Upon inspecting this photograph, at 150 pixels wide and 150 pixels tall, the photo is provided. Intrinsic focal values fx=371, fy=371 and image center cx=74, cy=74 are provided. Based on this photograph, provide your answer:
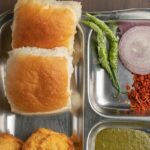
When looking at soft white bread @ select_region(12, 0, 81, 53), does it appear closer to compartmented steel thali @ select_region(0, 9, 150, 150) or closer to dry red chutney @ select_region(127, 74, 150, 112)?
compartmented steel thali @ select_region(0, 9, 150, 150)

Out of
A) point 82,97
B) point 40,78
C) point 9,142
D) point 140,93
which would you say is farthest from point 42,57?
point 140,93

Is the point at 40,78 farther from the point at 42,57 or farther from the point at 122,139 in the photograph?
the point at 122,139

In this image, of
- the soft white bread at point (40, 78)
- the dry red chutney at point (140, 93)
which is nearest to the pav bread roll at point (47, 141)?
the soft white bread at point (40, 78)

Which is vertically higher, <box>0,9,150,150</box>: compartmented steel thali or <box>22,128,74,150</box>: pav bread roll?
<box>0,9,150,150</box>: compartmented steel thali

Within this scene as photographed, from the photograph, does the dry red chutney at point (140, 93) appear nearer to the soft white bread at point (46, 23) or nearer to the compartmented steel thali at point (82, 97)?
the compartmented steel thali at point (82, 97)

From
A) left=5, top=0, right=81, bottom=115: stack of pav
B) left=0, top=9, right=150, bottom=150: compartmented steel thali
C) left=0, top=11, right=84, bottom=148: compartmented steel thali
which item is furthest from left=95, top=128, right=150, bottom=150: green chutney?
left=5, top=0, right=81, bottom=115: stack of pav

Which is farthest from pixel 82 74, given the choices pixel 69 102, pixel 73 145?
pixel 73 145

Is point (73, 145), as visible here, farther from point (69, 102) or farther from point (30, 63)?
point (30, 63)
